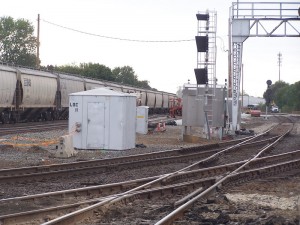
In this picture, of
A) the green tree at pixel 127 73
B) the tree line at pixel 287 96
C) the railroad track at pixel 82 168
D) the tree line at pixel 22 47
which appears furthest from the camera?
the green tree at pixel 127 73

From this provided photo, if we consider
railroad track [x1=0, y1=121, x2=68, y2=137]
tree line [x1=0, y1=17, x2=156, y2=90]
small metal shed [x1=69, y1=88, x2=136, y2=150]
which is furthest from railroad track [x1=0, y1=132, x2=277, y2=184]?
tree line [x1=0, y1=17, x2=156, y2=90]

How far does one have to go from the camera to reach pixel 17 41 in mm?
105938

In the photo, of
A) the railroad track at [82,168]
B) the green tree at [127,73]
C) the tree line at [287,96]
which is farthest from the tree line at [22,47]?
the railroad track at [82,168]

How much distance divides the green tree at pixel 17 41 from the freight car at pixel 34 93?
57.6m

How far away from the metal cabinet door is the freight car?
9754 mm

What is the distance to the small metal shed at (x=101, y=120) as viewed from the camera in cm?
2002

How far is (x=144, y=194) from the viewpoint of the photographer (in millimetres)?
9773

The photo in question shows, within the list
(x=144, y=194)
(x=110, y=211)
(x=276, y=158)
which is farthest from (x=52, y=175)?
(x=276, y=158)

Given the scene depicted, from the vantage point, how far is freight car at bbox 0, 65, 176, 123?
33406 mm

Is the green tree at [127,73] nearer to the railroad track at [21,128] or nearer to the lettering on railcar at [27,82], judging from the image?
the lettering on railcar at [27,82]

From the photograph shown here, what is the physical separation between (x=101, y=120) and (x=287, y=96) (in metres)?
116

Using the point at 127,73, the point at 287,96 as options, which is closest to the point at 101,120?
the point at 287,96

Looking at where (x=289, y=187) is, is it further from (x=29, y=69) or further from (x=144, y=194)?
(x=29, y=69)

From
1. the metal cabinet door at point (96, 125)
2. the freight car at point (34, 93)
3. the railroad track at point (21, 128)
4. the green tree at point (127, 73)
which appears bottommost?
the railroad track at point (21, 128)
